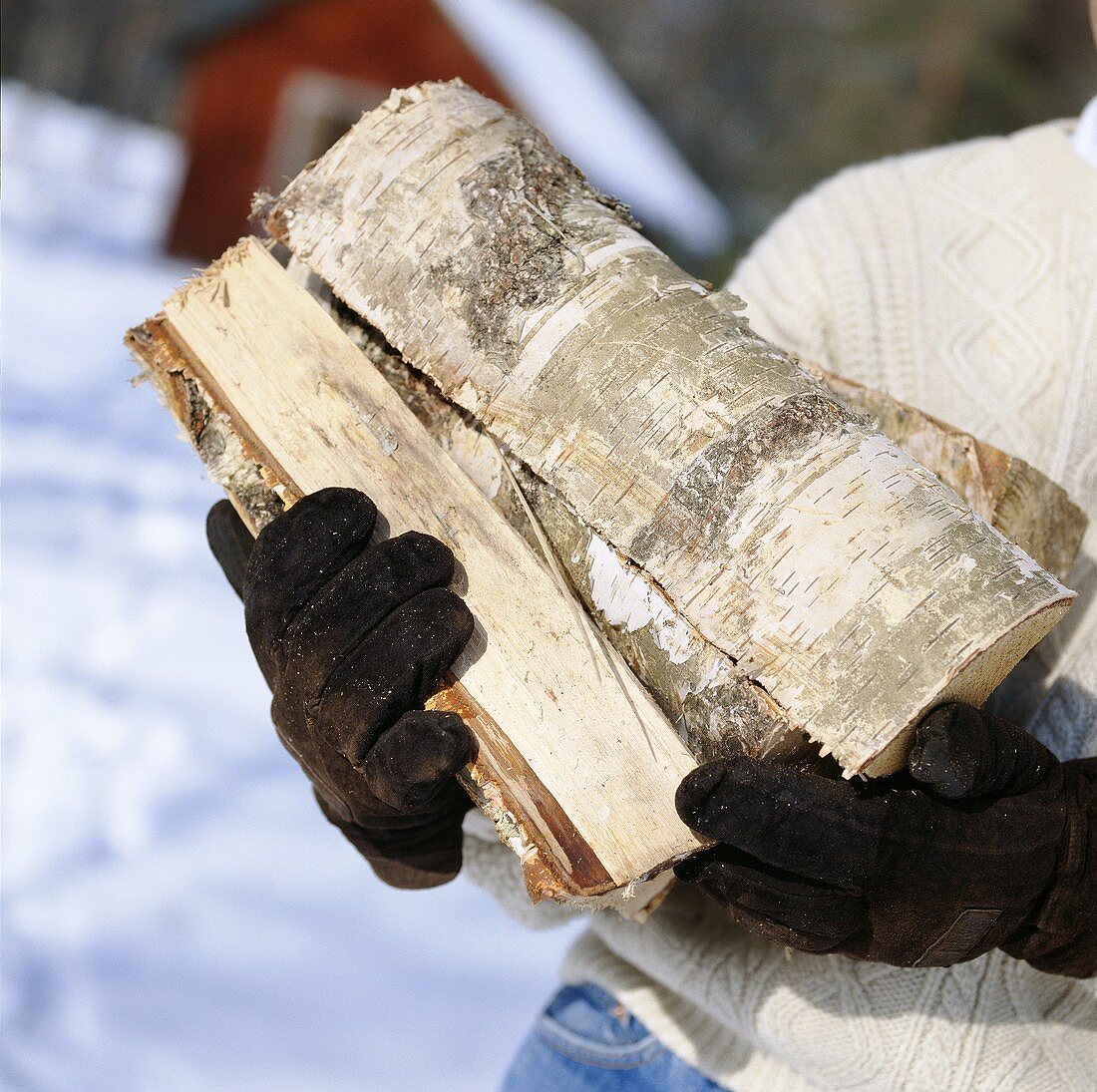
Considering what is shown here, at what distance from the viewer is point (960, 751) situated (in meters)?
1.12

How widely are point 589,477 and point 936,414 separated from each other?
73cm

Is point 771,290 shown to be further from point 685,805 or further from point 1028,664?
point 685,805

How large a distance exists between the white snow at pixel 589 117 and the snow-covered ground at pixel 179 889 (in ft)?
24.6

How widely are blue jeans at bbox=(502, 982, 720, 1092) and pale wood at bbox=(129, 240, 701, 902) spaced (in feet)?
2.13

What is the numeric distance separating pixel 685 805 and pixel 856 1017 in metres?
0.64

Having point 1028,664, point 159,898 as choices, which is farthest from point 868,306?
point 159,898

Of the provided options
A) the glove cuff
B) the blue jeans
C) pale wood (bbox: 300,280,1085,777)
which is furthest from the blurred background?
the glove cuff

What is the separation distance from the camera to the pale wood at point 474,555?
1232 mm

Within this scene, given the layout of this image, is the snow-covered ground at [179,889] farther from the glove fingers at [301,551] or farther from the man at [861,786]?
the glove fingers at [301,551]

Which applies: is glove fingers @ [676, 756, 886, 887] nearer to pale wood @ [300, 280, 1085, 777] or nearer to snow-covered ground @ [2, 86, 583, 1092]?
pale wood @ [300, 280, 1085, 777]

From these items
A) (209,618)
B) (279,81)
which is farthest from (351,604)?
(279,81)

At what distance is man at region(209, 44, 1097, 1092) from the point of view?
3.83 ft

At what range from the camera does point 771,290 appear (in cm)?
184

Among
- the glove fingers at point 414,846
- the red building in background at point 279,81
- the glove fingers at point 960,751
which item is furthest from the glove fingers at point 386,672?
the red building in background at point 279,81
